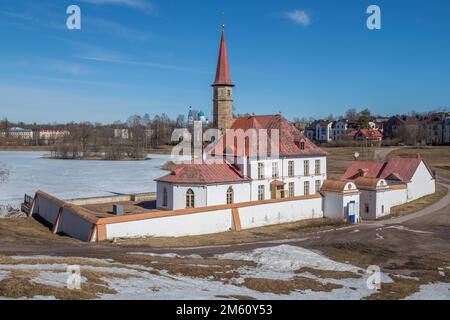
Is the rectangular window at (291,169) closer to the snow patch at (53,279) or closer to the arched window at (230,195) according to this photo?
the arched window at (230,195)

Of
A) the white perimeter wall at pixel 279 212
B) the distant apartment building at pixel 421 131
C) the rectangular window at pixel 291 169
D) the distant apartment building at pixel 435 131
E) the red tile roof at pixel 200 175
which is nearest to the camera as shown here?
the white perimeter wall at pixel 279 212

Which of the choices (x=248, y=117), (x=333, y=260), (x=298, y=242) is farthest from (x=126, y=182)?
(x=333, y=260)

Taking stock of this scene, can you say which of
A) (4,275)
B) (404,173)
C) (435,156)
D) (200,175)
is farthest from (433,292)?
(435,156)

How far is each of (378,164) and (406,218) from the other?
471 inches

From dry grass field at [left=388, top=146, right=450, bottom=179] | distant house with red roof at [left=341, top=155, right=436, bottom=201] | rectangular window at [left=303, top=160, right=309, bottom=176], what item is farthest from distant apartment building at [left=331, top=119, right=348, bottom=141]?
rectangular window at [left=303, top=160, right=309, bottom=176]

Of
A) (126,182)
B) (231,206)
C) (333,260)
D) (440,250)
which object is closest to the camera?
(333,260)

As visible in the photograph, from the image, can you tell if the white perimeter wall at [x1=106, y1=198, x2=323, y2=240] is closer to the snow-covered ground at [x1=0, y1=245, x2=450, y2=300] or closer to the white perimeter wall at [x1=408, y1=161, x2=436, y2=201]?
the snow-covered ground at [x1=0, y1=245, x2=450, y2=300]

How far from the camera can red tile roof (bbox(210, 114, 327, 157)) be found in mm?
32938

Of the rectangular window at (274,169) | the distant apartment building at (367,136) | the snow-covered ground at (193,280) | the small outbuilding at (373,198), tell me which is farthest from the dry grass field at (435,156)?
the snow-covered ground at (193,280)

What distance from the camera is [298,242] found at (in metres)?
24.4

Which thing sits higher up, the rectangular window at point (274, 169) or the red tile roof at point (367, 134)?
the red tile roof at point (367, 134)

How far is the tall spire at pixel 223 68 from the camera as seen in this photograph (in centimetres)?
3634

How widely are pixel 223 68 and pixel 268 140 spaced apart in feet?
24.6
